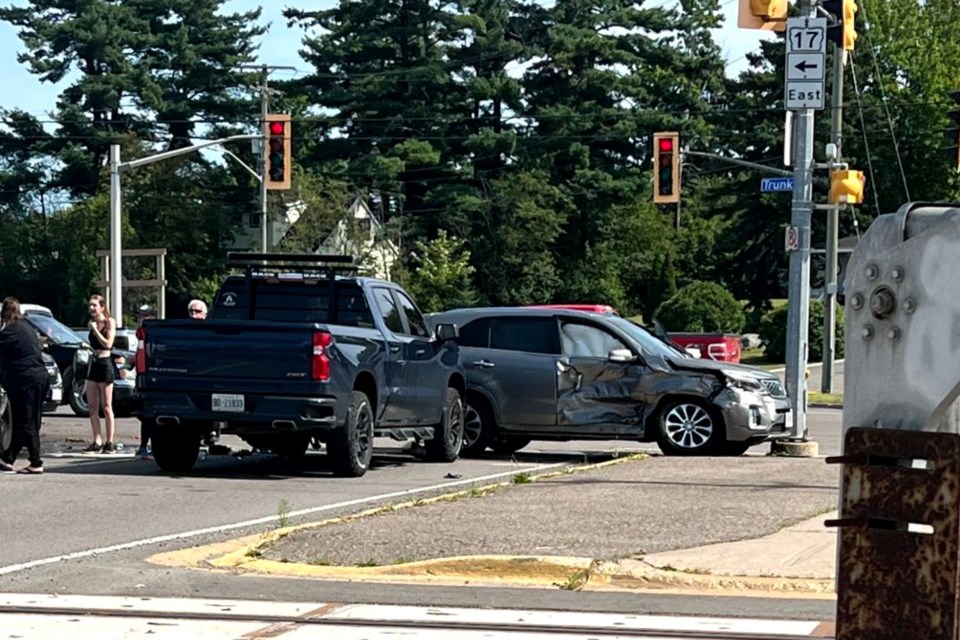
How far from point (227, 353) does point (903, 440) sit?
12654 millimetres

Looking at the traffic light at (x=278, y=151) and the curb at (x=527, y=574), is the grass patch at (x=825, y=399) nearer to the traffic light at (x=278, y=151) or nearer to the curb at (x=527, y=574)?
the traffic light at (x=278, y=151)

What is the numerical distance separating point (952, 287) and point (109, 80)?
259 ft

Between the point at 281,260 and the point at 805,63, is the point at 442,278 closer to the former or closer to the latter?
the point at 805,63

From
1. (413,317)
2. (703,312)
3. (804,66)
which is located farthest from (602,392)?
(703,312)

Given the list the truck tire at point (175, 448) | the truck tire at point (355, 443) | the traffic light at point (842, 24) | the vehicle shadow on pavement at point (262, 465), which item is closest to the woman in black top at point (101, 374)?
the vehicle shadow on pavement at point (262, 465)

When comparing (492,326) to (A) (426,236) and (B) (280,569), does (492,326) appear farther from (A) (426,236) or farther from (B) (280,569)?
(A) (426,236)

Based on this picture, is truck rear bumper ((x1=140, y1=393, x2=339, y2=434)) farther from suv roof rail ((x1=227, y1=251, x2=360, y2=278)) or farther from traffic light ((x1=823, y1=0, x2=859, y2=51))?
traffic light ((x1=823, y1=0, x2=859, y2=51))

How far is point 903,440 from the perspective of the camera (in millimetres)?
3414

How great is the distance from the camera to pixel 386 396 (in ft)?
55.4

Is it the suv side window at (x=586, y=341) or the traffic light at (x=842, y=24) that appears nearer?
the suv side window at (x=586, y=341)

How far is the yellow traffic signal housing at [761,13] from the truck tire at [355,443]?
6042mm

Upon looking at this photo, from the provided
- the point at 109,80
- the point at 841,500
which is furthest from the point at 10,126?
the point at 841,500

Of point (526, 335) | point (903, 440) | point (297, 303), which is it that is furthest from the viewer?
point (526, 335)

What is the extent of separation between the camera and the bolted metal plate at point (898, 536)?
340 cm
